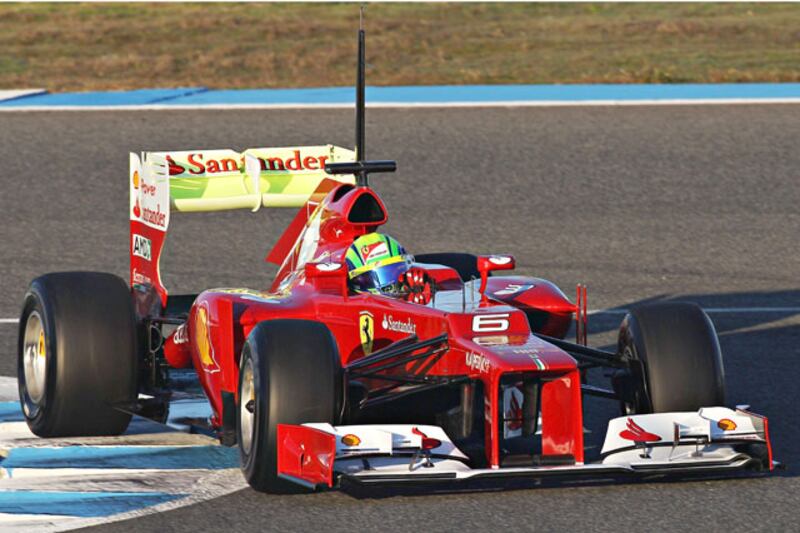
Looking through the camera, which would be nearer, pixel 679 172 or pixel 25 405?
pixel 25 405

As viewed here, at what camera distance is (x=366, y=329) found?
800 centimetres

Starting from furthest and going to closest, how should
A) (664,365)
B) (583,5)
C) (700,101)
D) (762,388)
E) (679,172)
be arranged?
(583,5) < (700,101) < (679,172) < (762,388) < (664,365)

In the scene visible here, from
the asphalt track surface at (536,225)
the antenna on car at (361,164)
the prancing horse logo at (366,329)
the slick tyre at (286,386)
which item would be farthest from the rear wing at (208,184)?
the slick tyre at (286,386)

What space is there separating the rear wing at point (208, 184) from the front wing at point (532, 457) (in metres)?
2.34

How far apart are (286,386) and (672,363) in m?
1.77

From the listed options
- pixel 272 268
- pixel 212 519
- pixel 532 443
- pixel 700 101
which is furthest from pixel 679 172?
pixel 212 519

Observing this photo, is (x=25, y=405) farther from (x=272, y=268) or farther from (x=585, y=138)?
(x=585, y=138)

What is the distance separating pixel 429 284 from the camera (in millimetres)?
8023

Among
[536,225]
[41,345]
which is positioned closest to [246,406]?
[41,345]

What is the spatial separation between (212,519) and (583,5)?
1174 inches

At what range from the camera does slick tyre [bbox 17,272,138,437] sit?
8141 mm

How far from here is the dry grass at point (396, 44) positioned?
25.0 metres

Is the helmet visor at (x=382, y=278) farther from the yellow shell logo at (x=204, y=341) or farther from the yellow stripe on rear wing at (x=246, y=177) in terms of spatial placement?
the yellow stripe on rear wing at (x=246, y=177)

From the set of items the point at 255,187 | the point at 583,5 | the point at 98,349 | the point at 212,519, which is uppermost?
the point at 583,5
